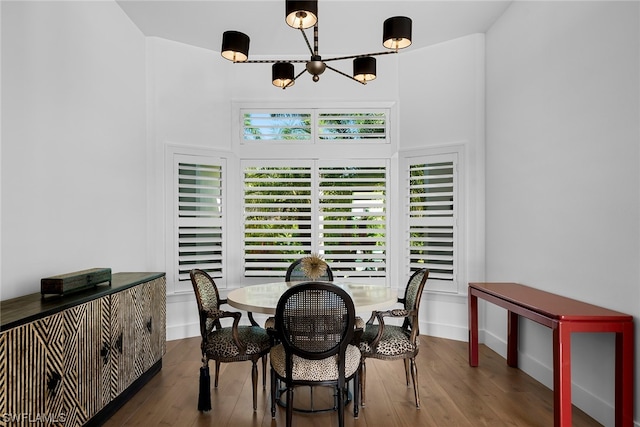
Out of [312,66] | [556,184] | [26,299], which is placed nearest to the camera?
[26,299]

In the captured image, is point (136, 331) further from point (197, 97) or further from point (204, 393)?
point (197, 97)

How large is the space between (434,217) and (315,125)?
5.73 ft

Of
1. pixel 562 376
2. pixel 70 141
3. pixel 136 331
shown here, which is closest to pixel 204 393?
pixel 136 331

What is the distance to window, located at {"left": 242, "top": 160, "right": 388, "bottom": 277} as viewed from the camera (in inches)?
190

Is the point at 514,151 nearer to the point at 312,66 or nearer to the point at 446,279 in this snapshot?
the point at 446,279

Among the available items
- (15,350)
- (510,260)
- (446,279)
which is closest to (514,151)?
(510,260)

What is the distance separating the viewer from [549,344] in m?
3.16

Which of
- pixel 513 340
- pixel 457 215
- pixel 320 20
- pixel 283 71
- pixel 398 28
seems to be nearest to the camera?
pixel 398 28

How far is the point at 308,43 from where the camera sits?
2617 mm

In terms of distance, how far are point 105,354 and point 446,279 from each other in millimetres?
3359

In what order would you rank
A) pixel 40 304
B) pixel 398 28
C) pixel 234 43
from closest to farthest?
pixel 40 304
pixel 398 28
pixel 234 43

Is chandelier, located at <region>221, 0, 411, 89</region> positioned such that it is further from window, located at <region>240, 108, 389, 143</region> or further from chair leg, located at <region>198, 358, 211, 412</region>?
chair leg, located at <region>198, 358, 211, 412</region>

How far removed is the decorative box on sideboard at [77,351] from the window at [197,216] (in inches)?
48.1

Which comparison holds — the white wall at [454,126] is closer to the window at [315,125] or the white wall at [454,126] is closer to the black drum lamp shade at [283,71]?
the window at [315,125]
